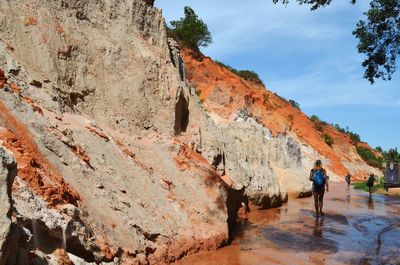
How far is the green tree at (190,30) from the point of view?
44.7 meters

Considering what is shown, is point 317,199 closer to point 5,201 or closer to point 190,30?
point 5,201

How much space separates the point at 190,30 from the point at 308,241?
38.5 meters

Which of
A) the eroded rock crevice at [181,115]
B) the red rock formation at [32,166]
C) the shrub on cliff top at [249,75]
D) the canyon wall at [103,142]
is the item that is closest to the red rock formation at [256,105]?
the shrub on cliff top at [249,75]

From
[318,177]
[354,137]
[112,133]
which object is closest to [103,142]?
[112,133]

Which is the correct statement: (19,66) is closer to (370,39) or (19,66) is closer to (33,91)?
(33,91)

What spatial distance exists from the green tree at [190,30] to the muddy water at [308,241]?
34.1m

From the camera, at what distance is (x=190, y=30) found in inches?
1762

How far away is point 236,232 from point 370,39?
4.85 m

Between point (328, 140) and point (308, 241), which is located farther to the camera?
point (328, 140)

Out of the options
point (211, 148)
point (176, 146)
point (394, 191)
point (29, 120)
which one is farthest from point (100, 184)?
point (394, 191)

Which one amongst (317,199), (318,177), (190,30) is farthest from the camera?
(190,30)

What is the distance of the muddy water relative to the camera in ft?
21.9

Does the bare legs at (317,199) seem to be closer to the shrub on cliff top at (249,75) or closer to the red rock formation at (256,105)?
the red rock formation at (256,105)

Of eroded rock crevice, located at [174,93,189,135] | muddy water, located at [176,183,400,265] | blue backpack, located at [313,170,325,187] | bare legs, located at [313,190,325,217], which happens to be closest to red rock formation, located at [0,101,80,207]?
muddy water, located at [176,183,400,265]
